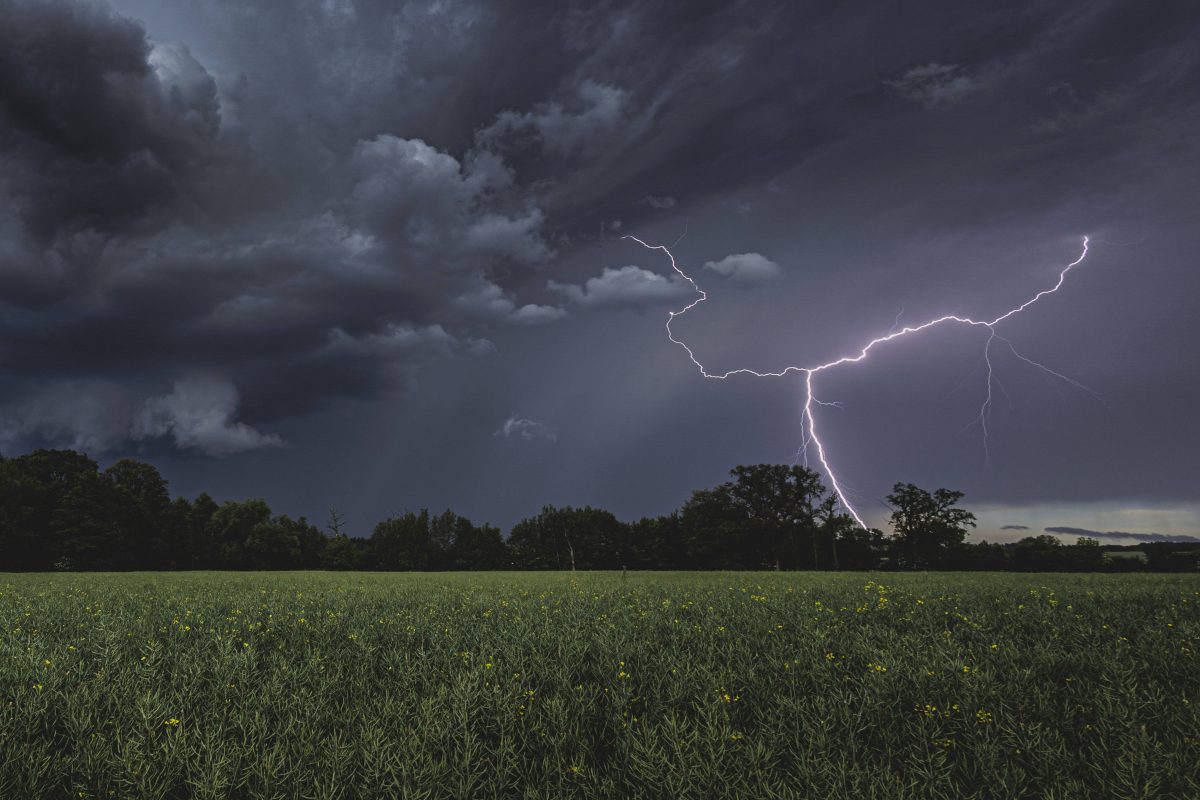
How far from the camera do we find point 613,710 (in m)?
5.90

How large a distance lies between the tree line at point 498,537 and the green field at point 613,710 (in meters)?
76.4

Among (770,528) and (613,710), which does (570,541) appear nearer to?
(770,528)

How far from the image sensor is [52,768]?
462 cm

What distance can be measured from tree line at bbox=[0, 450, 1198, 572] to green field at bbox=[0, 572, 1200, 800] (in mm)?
76373

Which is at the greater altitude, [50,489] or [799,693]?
[50,489]

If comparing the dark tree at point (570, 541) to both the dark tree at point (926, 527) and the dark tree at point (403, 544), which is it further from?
the dark tree at point (926, 527)

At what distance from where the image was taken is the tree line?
220ft

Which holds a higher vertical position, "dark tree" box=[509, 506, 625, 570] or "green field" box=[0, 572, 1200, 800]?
"green field" box=[0, 572, 1200, 800]

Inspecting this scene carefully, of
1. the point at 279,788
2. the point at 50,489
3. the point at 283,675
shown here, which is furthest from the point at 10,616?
the point at 50,489

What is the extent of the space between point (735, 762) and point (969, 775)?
6.37ft

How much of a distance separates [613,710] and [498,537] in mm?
105649

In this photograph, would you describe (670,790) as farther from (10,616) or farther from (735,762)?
(10,616)

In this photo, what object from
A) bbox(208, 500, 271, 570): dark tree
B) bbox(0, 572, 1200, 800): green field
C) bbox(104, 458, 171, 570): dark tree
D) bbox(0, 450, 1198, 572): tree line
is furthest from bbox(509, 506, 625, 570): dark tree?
bbox(0, 572, 1200, 800): green field

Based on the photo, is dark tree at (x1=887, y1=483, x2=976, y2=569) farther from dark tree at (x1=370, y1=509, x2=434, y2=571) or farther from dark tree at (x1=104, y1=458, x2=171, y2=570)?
dark tree at (x1=104, y1=458, x2=171, y2=570)
